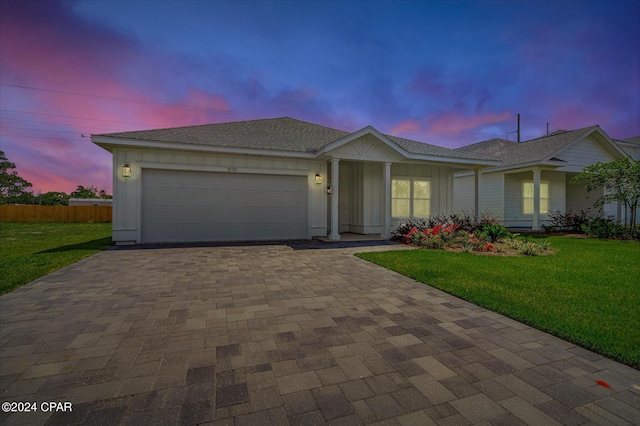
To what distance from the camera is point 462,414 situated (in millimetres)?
1704

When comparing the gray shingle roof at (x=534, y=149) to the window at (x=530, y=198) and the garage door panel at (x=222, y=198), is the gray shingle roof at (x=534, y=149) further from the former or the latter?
the garage door panel at (x=222, y=198)

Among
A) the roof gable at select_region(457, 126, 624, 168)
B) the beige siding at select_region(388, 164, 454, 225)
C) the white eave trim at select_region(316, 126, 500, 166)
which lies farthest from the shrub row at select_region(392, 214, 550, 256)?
the roof gable at select_region(457, 126, 624, 168)

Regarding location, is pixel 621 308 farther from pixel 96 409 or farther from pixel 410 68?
pixel 410 68

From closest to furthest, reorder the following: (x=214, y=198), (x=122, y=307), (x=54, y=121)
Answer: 1. (x=122, y=307)
2. (x=214, y=198)
3. (x=54, y=121)

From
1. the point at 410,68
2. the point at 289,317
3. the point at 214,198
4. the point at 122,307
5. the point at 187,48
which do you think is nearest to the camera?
the point at 289,317

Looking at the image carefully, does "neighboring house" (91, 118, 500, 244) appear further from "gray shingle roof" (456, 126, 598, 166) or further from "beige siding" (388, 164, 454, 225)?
"gray shingle roof" (456, 126, 598, 166)

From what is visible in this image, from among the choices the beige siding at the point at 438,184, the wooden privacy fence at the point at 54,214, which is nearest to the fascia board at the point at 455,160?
the beige siding at the point at 438,184

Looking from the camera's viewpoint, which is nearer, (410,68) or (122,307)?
(122,307)

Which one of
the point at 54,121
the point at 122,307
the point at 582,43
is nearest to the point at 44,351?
the point at 122,307

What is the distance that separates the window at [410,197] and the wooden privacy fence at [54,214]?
873 inches

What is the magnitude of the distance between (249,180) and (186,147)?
→ 2.15 meters

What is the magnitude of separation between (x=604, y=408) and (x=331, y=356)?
1733mm

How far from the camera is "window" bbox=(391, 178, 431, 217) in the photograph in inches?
461

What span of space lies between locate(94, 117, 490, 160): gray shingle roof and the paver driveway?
5971 mm
